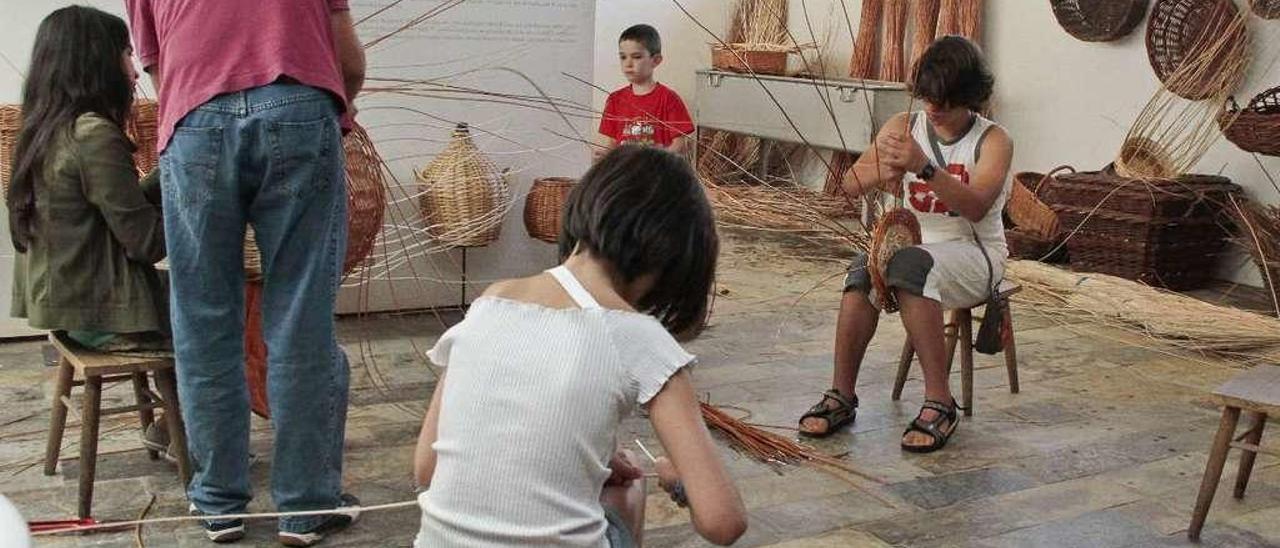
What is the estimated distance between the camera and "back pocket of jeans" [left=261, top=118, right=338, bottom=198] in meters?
2.56

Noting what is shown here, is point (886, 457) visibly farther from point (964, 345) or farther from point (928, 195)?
point (928, 195)

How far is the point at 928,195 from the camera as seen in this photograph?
3.74 m

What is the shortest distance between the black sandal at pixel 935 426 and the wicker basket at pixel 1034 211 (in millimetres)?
2353

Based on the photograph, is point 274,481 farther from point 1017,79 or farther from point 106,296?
point 1017,79

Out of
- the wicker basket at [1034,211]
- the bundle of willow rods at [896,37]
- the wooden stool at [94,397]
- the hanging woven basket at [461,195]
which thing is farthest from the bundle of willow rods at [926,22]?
the wooden stool at [94,397]

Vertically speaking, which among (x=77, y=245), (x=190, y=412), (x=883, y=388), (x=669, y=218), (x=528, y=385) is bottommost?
(x=883, y=388)

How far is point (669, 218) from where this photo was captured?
165 cm

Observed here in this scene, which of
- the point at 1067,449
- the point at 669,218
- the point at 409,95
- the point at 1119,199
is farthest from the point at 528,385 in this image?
the point at 1119,199

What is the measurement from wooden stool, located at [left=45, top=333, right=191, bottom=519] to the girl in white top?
4.72 ft

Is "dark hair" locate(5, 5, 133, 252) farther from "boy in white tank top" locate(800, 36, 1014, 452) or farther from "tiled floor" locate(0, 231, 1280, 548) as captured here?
"boy in white tank top" locate(800, 36, 1014, 452)

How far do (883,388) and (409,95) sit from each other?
1.84 meters

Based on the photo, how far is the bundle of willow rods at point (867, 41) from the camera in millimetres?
8148

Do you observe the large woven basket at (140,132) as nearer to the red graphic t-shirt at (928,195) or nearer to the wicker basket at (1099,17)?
the red graphic t-shirt at (928,195)

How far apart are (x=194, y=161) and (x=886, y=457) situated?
185cm
